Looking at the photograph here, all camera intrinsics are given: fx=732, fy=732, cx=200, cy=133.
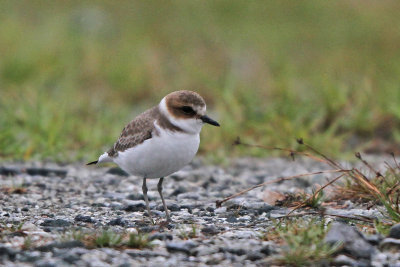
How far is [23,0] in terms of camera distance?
14.6 metres

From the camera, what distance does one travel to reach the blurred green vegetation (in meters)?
8.16

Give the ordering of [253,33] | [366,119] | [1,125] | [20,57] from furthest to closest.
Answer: [253,33] < [20,57] < [366,119] < [1,125]

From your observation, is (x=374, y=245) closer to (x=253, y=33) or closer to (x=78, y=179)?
(x=78, y=179)

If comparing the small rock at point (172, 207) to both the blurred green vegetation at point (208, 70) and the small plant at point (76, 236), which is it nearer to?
the small plant at point (76, 236)

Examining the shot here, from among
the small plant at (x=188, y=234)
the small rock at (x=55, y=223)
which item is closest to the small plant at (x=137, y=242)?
the small plant at (x=188, y=234)

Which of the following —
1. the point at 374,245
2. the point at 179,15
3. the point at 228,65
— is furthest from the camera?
the point at 179,15

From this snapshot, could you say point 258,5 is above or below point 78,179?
above

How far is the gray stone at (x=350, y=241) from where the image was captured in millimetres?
3957

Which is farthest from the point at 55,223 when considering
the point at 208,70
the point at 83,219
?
the point at 208,70

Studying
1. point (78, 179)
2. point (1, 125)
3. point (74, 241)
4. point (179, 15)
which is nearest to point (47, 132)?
point (1, 125)

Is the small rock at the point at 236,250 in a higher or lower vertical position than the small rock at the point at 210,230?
lower

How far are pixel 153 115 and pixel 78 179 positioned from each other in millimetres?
1901

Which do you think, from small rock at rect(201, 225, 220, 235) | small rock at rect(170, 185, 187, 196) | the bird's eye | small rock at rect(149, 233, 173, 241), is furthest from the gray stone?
small rock at rect(170, 185, 187, 196)

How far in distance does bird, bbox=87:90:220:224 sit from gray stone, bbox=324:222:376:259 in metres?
1.11
